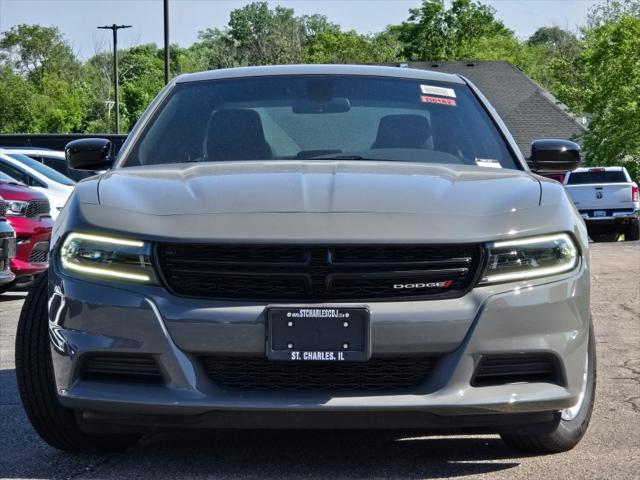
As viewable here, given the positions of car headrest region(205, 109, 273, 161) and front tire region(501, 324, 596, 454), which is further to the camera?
car headrest region(205, 109, 273, 161)

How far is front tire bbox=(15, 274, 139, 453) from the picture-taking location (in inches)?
185

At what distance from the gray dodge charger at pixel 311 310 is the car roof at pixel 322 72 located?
1385 mm

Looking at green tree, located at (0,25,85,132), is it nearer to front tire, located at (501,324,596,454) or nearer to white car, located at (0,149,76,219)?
white car, located at (0,149,76,219)

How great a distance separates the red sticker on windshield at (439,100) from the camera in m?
5.88

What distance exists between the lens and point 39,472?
15.2ft

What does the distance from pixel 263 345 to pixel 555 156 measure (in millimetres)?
2115

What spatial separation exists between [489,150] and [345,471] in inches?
67.2

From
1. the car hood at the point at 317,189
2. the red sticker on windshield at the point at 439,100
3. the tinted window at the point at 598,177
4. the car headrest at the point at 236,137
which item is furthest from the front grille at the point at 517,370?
the tinted window at the point at 598,177

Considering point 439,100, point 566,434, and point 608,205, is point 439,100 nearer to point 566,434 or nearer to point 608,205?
point 566,434

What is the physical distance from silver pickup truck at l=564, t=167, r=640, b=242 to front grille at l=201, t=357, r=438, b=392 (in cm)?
2497

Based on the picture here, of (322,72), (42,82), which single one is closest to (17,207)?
(322,72)

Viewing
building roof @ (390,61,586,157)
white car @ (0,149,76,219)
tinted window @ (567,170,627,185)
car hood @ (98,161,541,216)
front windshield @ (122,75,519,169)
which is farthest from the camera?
building roof @ (390,61,586,157)

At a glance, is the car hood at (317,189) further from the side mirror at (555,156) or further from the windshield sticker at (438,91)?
the windshield sticker at (438,91)

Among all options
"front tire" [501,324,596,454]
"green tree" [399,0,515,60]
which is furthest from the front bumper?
"green tree" [399,0,515,60]
